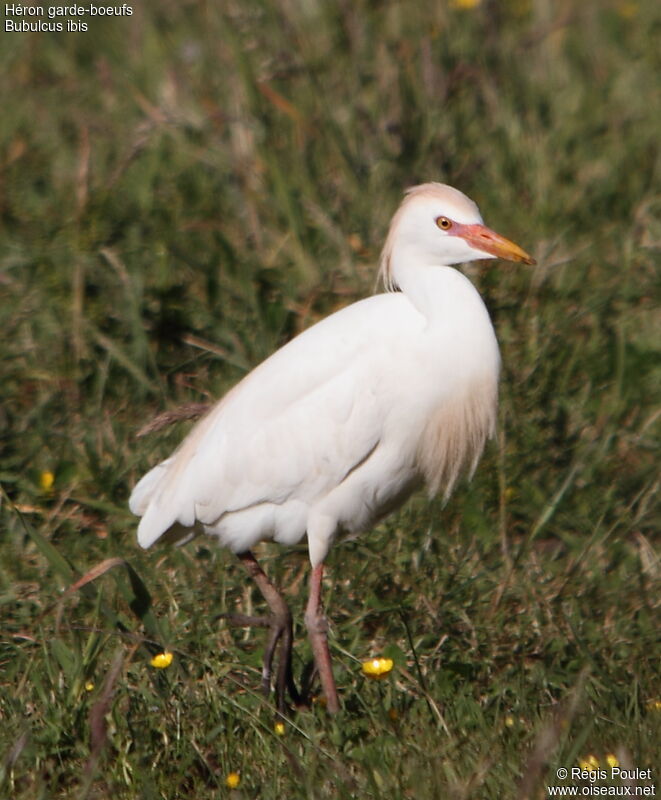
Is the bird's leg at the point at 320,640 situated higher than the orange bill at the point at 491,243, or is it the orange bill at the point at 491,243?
the orange bill at the point at 491,243

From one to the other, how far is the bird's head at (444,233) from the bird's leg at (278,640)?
39.5 inches

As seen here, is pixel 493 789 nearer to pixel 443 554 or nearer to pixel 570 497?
pixel 443 554

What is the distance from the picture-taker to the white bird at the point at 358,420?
11.5 feet

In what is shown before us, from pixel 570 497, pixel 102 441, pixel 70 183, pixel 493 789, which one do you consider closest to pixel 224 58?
pixel 70 183

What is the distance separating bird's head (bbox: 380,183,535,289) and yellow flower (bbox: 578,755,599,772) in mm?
1253

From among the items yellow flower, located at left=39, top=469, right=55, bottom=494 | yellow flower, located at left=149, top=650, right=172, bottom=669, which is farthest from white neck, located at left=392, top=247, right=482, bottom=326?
yellow flower, located at left=39, top=469, right=55, bottom=494

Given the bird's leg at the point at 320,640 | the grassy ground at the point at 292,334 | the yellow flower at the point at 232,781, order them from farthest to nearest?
1. the bird's leg at the point at 320,640
2. the grassy ground at the point at 292,334
3. the yellow flower at the point at 232,781

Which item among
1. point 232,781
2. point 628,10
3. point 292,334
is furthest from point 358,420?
point 628,10

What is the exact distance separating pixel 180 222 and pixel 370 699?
2.62 m

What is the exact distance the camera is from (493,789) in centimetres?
289

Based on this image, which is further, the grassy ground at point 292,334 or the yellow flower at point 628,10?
the yellow flower at point 628,10

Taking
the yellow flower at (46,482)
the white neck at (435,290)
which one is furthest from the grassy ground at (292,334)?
the white neck at (435,290)

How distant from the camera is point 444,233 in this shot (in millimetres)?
3537

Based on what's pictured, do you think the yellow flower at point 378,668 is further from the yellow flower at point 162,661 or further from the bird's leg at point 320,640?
the yellow flower at point 162,661
